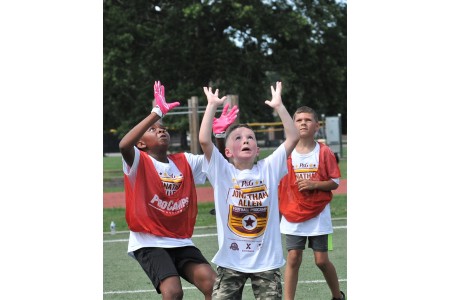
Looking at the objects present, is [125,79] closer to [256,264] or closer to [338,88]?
[338,88]

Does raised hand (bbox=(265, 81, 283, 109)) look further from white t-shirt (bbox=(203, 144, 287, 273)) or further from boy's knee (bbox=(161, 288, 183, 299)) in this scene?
boy's knee (bbox=(161, 288, 183, 299))

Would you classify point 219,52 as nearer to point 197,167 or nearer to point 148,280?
point 148,280

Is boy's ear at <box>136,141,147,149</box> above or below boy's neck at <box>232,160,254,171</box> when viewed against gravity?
above

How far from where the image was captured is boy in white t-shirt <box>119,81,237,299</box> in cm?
552

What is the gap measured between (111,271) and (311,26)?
22243 mm

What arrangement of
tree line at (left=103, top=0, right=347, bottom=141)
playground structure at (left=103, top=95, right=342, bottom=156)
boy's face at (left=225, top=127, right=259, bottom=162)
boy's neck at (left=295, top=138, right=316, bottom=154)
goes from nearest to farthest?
boy's face at (left=225, top=127, right=259, bottom=162) < boy's neck at (left=295, top=138, right=316, bottom=154) < playground structure at (left=103, top=95, right=342, bottom=156) < tree line at (left=103, top=0, right=347, bottom=141)

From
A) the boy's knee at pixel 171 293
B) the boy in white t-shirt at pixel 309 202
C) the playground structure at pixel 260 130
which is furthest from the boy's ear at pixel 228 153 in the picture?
the playground structure at pixel 260 130

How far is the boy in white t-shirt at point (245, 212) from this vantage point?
5.11 m

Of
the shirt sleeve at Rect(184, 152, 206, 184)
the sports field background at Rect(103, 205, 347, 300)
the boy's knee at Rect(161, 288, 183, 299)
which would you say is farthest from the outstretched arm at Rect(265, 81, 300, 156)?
the sports field background at Rect(103, 205, 347, 300)

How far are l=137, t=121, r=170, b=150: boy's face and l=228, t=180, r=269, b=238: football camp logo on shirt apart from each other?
79cm

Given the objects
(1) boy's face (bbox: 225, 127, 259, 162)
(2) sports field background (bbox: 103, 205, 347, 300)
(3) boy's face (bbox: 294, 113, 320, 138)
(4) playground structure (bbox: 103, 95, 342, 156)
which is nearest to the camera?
(1) boy's face (bbox: 225, 127, 259, 162)

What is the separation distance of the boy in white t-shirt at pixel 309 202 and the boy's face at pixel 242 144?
1502mm

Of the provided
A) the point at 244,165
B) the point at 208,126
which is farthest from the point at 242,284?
the point at 208,126
